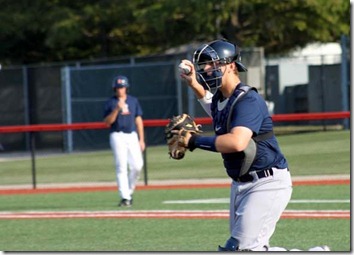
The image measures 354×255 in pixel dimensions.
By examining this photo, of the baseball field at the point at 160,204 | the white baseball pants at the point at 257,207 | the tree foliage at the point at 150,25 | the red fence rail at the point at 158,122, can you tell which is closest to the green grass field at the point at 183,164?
the baseball field at the point at 160,204

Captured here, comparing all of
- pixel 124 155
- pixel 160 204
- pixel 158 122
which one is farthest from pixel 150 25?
pixel 124 155

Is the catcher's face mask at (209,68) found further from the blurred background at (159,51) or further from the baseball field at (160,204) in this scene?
the blurred background at (159,51)

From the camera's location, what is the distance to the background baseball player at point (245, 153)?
6.67 metres

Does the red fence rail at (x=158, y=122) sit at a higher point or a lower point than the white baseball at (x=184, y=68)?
lower

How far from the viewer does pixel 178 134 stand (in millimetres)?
6680

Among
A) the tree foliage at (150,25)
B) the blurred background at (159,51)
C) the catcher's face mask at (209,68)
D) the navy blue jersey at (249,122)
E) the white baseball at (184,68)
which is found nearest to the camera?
the navy blue jersey at (249,122)

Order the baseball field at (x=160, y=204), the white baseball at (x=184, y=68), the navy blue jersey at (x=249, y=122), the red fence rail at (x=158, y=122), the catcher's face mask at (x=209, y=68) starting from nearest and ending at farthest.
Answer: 1. the navy blue jersey at (x=249, y=122)
2. the catcher's face mask at (x=209, y=68)
3. the white baseball at (x=184, y=68)
4. the baseball field at (x=160, y=204)
5. the red fence rail at (x=158, y=122)

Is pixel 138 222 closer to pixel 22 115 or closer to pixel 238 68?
pixel 238 68

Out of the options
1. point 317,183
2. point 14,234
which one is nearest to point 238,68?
point 14,234

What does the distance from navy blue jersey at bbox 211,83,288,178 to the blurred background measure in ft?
67.1

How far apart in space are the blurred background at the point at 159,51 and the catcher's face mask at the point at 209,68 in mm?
20424

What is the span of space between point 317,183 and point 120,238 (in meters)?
7.37

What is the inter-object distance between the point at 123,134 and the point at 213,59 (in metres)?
8.51

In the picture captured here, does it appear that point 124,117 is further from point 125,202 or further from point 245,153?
point 245,153
